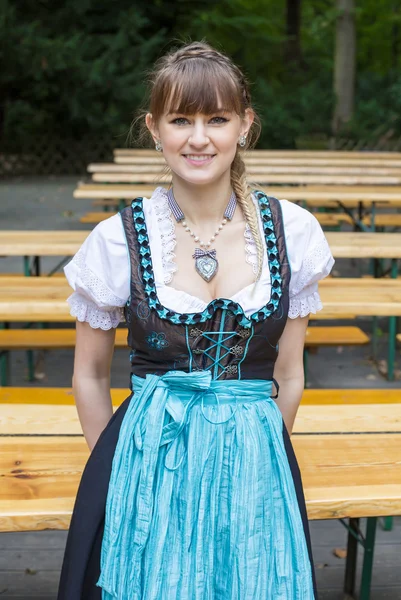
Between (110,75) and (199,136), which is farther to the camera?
(110,75)

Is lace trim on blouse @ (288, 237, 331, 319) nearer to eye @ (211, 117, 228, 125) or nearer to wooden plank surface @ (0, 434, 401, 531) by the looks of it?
eye @ (211, 117, 228, 125)

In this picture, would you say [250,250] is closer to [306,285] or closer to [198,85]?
[306,285]

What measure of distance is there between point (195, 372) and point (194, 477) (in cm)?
21

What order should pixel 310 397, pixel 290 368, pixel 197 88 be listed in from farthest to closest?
pixel 310 397
pixel 290 368
pixel 197 88

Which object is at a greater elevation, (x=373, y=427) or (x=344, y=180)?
(x=344, y=180)

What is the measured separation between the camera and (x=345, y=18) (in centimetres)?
1521

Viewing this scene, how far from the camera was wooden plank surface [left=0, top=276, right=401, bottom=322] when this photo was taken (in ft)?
11.5

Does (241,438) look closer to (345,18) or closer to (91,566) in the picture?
(91,566)

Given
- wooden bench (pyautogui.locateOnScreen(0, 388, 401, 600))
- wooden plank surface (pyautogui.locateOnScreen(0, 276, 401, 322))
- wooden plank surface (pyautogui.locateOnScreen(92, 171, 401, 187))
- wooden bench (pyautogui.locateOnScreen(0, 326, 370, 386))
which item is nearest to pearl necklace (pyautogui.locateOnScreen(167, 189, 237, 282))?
wooden bench (pyautogui.locateOnScreen(0, 388, 401, 600))

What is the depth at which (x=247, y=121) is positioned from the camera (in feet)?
5.80

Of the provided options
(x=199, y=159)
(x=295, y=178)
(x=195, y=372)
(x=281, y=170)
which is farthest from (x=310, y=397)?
(x=281, y=170)

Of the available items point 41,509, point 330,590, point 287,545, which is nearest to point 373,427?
point 330,590

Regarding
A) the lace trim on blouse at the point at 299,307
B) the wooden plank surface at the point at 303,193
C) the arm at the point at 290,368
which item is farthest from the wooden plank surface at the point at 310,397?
the wooden plank surface at the point at 303,193

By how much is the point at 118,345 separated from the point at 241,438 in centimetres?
246
